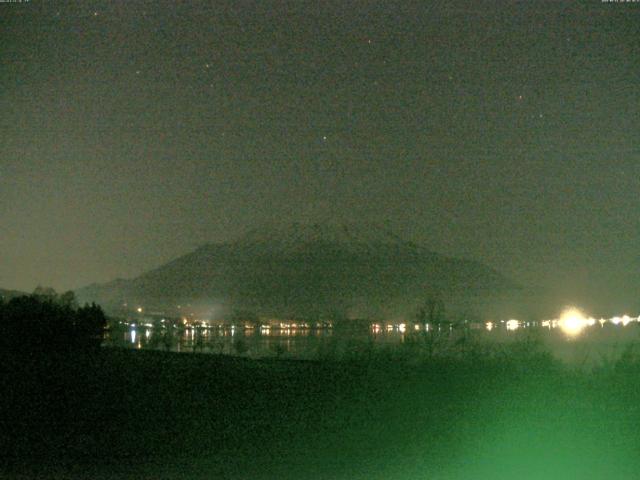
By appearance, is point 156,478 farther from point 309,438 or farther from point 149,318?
point 149,318

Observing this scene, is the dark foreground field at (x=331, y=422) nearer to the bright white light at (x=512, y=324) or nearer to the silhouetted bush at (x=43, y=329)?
the silhouetted bush at (x=43, y=329)

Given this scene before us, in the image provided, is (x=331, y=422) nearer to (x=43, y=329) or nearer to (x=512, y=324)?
(x=43, y=329)

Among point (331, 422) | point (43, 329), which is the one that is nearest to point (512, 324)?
point (43, 329)

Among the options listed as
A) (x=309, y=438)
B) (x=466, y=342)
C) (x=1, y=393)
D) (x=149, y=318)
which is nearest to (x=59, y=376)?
(x=1, y=393)

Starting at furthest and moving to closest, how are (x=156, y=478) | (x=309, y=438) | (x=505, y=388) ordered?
(x=505, y=388) < (x=309, y=438) < (x=156, y=478)

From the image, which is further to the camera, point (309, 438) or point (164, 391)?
point (164, 391)

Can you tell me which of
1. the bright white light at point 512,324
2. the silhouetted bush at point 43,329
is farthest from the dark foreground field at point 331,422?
the bright white light at point 512,324

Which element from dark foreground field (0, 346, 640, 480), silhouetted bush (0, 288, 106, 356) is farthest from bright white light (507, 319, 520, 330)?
dark foreground field (0, 346, 640, 480)

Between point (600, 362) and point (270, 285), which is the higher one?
point (270, 285)

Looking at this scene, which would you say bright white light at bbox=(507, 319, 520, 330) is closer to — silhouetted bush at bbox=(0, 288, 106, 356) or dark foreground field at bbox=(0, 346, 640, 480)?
silhouetted bush at bbox=(0, 288, 106, 356)
